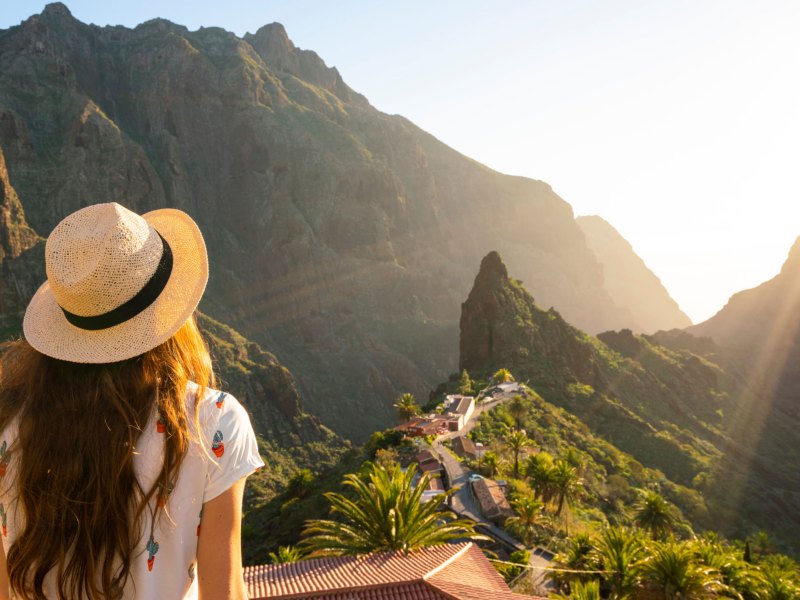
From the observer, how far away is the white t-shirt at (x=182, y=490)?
2025 millimetres

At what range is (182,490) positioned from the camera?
2.03 metres

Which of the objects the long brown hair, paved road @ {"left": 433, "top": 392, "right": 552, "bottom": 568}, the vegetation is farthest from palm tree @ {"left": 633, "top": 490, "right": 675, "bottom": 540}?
the long brown hair

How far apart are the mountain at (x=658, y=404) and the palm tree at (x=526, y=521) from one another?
26.7 metres

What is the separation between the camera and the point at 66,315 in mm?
2172

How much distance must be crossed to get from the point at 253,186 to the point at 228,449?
161766mm

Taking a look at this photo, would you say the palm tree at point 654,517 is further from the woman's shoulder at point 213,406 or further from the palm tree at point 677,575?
the woman's shoulder at point 213,406

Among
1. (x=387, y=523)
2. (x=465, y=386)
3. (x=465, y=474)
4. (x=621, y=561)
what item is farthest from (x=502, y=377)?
(x=387, y=523)

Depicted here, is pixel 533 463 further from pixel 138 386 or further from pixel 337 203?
pixel 337 203

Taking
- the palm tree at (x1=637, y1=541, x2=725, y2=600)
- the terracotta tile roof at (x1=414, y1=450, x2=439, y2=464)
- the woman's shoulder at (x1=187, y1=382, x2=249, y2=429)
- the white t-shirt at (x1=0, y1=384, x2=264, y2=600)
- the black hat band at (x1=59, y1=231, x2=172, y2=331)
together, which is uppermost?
the black hat band at (x1=59, y1=231, x2=172, y2=331)

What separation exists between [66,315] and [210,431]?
815 millimetres

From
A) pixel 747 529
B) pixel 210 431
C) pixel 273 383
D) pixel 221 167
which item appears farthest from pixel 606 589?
pixel 221 167

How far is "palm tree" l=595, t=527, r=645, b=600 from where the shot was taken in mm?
18219

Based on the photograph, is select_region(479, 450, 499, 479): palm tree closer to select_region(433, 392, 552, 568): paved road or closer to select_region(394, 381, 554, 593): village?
select_region(394, 381, 554, 593): village

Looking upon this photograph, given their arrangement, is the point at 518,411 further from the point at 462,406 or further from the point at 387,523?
the point at 387,523
